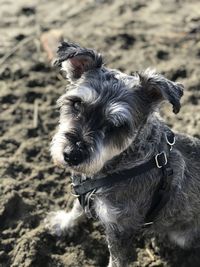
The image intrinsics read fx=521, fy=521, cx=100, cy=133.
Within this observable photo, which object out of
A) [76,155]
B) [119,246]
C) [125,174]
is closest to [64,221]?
[119,246]

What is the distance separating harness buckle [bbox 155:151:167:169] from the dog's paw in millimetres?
1478

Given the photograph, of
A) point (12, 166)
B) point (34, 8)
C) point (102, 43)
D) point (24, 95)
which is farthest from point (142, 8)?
point (12, 166)

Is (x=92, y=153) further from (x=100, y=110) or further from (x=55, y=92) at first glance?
(x=55, y=92)

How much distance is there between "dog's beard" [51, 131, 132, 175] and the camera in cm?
452

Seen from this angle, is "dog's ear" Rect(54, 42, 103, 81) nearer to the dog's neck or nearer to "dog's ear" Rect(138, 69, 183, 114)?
"dog's ear" Rect(138, 69, 183, 114)

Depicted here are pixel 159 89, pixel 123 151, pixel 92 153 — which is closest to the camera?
pixel 92 153

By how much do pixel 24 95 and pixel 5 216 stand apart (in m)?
2.04

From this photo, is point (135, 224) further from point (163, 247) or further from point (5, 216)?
point (5, 216)

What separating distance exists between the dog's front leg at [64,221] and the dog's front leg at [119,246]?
2.54ft

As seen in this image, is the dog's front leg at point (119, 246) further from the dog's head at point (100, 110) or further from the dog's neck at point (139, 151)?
the dog's head at point (100, 110)

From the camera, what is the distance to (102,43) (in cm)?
817

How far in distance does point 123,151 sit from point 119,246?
0.98 metres

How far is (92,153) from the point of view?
452cm

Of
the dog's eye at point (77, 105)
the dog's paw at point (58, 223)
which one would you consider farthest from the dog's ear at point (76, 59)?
the dog's paw at point (58, 223)
